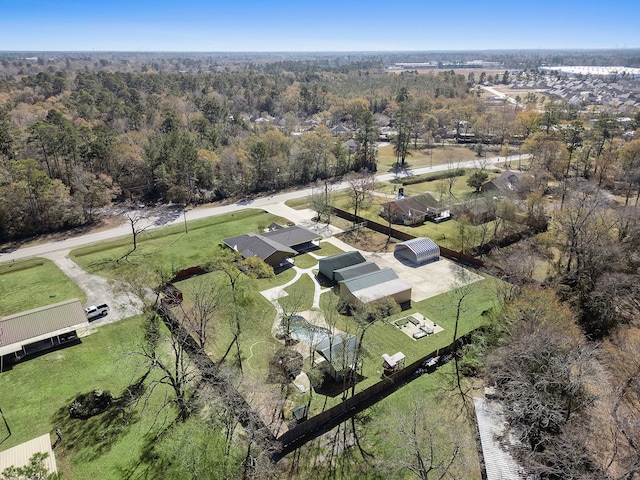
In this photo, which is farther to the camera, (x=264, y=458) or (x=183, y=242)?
(x=183, y=242)

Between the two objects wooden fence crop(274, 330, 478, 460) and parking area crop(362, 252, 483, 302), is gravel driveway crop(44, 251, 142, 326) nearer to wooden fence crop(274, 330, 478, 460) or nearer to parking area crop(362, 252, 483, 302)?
wooden fence crop(274, 330, 478, 460)

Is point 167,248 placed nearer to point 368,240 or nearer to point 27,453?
point 368,240

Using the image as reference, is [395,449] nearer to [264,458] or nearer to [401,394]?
[401,394]

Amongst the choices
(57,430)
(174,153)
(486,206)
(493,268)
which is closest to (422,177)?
(486,206)

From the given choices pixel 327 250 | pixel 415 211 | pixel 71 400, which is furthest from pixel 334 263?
pixel 71 400

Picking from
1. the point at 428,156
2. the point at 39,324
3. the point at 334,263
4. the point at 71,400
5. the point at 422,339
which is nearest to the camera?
the point at 71,400

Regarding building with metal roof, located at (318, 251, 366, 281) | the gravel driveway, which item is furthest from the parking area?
the gravel driveway
